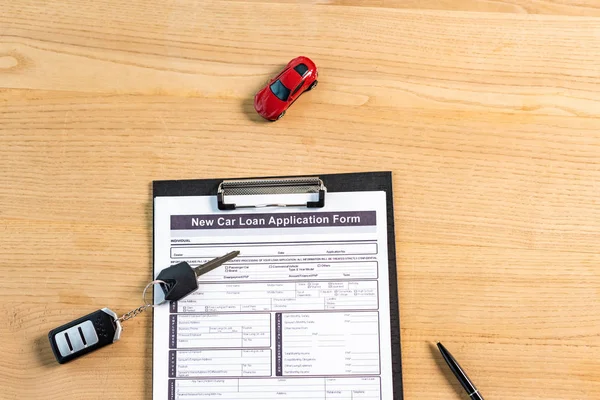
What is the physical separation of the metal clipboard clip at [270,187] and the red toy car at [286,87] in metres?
0.09

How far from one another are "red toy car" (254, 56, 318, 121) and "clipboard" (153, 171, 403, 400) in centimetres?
9

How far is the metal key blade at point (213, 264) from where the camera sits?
2.18ft

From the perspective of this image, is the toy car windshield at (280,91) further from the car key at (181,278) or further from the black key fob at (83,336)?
the black key fob at (83,336)

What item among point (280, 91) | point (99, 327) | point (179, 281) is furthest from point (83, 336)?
point (280, 91)

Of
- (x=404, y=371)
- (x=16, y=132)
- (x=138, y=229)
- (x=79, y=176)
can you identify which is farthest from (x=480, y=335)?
(x=16, y=132)

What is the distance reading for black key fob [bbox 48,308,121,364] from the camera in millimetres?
660

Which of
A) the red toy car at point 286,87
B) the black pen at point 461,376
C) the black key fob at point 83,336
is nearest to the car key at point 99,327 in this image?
the black key fob at point 83,336

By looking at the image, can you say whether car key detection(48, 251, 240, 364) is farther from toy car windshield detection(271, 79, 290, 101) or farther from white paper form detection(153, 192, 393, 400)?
toy car windshield detection(271, 79, 290, 101)

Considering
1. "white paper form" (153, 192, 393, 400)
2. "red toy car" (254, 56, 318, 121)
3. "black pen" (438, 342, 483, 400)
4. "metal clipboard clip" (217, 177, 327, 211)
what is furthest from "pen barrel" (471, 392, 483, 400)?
"red toy car" (254, 56, 318, 121)

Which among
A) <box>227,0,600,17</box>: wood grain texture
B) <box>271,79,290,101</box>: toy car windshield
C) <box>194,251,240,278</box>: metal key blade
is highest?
<box>227,0,600,17</box>: wood grain texture

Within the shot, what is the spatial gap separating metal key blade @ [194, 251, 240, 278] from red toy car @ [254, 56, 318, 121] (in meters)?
0.19

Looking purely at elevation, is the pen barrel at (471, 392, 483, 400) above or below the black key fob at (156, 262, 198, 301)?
below

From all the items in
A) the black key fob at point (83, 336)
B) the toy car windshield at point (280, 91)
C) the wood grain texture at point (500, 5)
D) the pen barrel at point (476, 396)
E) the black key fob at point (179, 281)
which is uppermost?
the wood grain texture at point (500, 5)

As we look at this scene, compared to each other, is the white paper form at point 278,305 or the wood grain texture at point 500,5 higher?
the wood grain texture at point 500,5
